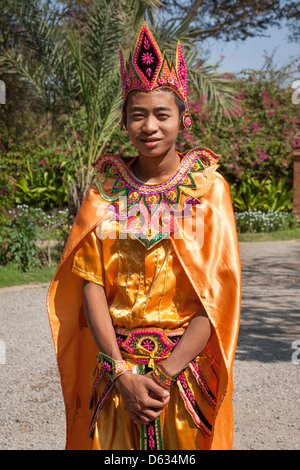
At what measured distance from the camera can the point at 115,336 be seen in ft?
6.22

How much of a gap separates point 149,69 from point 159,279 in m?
0.69

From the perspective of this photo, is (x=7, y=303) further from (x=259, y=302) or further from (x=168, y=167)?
(x=168, y=167)

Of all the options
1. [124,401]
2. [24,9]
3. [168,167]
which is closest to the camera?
[124,401]

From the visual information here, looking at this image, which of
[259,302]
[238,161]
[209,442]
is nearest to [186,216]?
[209,442]

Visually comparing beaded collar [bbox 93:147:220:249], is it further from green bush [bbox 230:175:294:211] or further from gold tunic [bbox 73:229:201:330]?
green bush [bbox 230:175:294:211]

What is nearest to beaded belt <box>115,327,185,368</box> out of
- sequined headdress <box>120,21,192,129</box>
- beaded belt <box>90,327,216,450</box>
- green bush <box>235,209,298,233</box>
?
beaded belt <box>90,327,216,450</box>

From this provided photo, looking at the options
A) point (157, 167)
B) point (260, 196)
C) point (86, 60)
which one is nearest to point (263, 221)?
point (260, 196)

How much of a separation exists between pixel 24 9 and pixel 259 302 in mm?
5537

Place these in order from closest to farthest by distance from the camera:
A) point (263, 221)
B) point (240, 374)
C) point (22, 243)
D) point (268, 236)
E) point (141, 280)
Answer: point (141, 280) < point (240, 374) < point (22, 243) < point (268, 236) < point (263, 221)

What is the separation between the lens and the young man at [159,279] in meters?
1.85

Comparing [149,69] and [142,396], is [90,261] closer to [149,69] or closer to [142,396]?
[142,396]

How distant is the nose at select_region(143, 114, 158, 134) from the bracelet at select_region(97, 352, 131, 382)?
0.74 m

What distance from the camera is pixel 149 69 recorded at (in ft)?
6.07

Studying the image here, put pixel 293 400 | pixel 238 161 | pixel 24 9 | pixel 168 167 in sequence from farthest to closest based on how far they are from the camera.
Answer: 1. pixel 238 161
2. pixel 24 9
3. pixel 293 400
4. pixel 168 167
